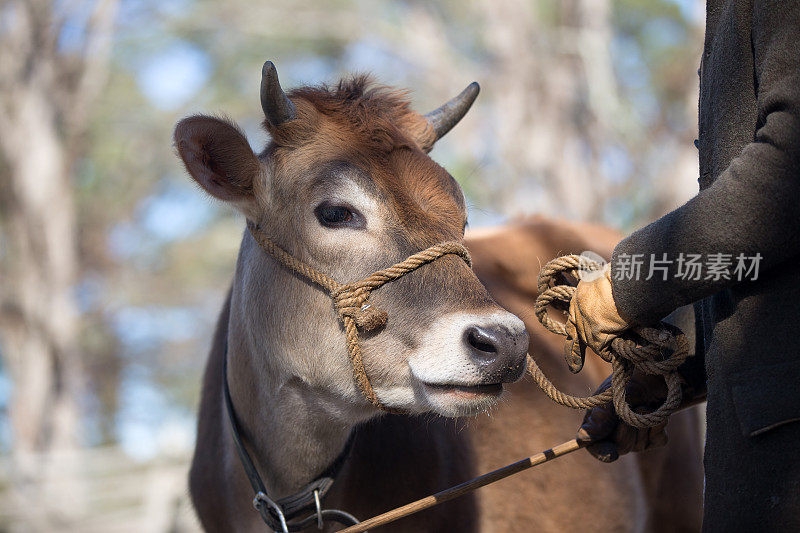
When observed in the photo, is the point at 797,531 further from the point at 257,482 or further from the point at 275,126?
the point at 275,126

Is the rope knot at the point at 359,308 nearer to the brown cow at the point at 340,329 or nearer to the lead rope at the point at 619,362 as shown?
the brown cow at the point at 340,329

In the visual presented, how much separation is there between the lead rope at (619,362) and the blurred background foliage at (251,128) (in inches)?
51.3

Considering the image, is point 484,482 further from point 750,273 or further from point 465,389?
point 750,273

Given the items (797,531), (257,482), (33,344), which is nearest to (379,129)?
(257,482)

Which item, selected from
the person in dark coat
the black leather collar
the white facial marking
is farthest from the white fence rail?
the person in dark coat

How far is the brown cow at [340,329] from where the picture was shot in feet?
7.98

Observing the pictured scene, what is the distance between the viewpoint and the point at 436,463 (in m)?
2.98

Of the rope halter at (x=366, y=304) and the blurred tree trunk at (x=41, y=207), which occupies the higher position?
the blurred tree trunk at (x=41, y=207)

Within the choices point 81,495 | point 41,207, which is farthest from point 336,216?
point 41,207

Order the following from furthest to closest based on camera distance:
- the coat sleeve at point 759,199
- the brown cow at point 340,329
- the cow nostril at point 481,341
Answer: the brown cow at point 340,329 → the cow nostril at point 481,341 → the coat sleeve at point 759,199

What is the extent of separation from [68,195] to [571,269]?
12.5 meters

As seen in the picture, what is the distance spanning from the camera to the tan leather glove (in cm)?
209

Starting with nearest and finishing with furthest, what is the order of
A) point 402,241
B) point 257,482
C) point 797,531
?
point 797,531
point 402,241
point 257,482

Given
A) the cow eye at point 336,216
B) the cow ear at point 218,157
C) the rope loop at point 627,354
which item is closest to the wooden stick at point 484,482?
the rope loop at point 627,354
